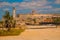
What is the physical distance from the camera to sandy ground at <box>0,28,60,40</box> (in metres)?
3.39

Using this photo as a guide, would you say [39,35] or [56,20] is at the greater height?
[56,20]

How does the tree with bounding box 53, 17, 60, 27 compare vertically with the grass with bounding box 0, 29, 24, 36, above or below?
above

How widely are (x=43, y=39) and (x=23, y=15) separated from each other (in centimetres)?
63

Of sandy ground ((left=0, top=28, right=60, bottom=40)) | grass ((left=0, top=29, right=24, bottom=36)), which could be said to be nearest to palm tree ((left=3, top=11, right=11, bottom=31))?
grass ((left=0, top=29, right=24, bottom=36))

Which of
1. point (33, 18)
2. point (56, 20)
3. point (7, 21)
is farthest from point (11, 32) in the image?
point (56, 20)

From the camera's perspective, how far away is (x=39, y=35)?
342cm

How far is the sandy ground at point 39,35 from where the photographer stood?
11.1 ft

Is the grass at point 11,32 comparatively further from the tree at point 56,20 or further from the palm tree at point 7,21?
the tree at point 56,20

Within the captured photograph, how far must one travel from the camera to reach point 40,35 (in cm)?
342

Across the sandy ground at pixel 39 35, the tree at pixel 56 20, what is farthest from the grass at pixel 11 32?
the tree at pixel 56 20

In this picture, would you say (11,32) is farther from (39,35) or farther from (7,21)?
(39,35)

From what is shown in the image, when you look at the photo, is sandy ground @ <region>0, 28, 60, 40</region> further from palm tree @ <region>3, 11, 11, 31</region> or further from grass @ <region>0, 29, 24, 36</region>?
palm tree @ <region>3, 11, 11, 31</region>

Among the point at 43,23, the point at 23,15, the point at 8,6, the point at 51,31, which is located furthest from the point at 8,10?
the point at 51,31

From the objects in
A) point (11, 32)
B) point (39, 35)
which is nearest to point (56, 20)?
point (39, 35)
